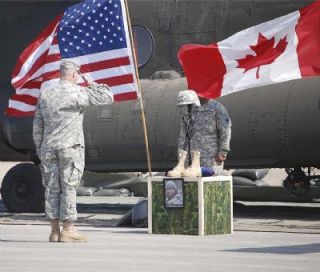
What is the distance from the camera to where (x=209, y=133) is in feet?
44.7

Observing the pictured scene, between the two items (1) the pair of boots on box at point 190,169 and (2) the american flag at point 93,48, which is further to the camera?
(2) the american flag at point 93,48

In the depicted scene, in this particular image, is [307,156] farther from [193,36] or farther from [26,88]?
[26,88]

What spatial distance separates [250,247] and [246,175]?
43.3 ft

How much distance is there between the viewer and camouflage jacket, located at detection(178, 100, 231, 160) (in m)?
13.6

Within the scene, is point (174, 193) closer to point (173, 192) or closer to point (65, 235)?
point (173, 192)

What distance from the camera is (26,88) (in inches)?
634

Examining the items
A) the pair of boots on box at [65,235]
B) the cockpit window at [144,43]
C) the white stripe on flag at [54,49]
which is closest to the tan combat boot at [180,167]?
the pair of boots on box at [65,235]

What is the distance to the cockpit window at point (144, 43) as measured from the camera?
59.9 ft

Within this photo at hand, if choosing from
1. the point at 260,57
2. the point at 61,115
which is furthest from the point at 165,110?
the point at 61,115

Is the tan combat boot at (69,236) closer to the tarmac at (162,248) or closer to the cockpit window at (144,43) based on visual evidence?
the tarmac at (162,248)

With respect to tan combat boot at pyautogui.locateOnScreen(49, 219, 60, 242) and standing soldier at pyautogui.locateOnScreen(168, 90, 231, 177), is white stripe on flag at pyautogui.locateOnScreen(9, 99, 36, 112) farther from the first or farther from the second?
tan combat boot at pyautogui.locateOnScreen(49, 219, 60, 242)

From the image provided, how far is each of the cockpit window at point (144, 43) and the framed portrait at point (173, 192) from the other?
526 centimetres

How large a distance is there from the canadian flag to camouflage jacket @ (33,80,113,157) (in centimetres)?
248

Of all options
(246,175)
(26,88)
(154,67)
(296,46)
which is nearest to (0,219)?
(26,88)
